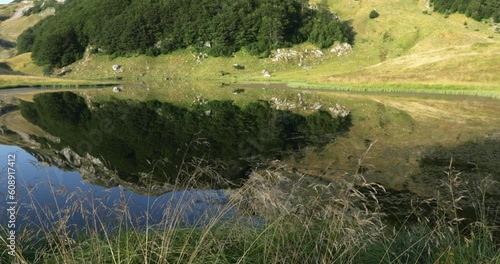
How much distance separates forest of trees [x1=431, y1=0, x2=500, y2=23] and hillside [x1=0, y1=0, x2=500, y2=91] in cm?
328

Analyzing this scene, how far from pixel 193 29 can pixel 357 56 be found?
184ft

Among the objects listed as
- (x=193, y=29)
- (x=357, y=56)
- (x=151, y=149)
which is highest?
(x=193, y=29)

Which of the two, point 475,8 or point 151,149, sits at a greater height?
point 475,8

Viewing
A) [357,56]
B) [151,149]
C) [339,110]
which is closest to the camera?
[151,149]

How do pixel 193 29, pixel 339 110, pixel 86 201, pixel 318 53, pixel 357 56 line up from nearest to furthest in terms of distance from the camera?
1. pixel 86 201
2. pixel 339 110
3. pixel 357 56
4. pixel 318 53
5. pixel 193 29

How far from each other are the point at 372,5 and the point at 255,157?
Answer: 4893 inches

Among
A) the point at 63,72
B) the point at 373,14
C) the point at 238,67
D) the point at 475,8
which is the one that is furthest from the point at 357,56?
the point at 63,72

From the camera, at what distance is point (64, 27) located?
443ft

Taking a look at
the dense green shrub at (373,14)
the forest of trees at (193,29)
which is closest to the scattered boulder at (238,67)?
the forest of trees at (193,29)

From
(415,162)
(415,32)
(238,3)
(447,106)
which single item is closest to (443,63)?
(447,106)

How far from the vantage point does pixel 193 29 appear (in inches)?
4619

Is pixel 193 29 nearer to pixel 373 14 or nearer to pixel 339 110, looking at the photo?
pixel 373 14

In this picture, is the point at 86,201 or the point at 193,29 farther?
the point at 193,29

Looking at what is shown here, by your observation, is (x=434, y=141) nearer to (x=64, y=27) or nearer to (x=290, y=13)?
(x=290, y=13)
